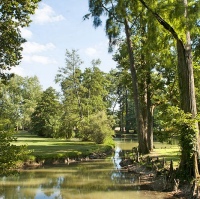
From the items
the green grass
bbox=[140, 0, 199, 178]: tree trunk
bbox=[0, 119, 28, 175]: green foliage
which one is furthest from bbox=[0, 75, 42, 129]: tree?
bbox=[0, 119, 28, 175]: green foliage

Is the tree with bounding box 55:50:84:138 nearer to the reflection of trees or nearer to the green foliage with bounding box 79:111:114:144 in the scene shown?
the green foliage with bounding box 79:111:114:144

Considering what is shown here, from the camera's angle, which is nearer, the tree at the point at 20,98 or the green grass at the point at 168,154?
the green grass at the point at 168,154

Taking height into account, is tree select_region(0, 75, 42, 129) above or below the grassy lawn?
above

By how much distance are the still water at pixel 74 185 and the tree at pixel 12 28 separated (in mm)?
6507

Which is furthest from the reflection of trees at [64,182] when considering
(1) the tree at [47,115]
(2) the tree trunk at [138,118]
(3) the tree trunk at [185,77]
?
(1) the tree at [47,115]

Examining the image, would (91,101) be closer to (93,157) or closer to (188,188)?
(93,157)

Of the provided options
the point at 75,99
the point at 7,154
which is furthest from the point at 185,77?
the point at 75,99

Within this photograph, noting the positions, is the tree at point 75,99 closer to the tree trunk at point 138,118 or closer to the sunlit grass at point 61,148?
the sunlit grass at point 61,148

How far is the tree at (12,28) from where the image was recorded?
1430 cm

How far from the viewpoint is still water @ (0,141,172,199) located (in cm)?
1334

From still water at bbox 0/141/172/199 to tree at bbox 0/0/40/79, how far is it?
6.51 metres

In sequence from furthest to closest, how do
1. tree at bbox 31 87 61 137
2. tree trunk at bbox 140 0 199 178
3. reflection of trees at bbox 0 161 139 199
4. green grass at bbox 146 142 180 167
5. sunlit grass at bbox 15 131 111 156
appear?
tree at bbox 31 87 61 137, sunlit grass at bbox 15 131 111 156, green grass at bbox 146 142 180 167, reflection of trees at bbox 0 161 139 199, tree trunk at bbox 140 0 199 178

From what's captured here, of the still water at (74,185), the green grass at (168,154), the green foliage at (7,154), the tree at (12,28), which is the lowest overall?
the still water at (74,185)

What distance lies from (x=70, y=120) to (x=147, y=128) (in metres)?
17.6
